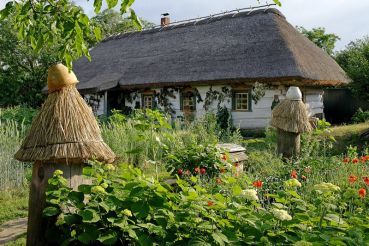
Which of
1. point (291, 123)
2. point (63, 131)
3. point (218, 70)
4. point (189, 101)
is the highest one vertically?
point (218, 70)

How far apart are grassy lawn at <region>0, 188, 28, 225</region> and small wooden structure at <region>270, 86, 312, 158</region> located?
3.56 metres

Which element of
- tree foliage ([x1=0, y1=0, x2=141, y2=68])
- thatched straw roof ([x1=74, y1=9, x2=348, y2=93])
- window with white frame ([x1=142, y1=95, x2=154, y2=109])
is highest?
thatched straw roof ([x1=74, y1=9, x2=348, y2=93])

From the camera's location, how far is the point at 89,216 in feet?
7.32

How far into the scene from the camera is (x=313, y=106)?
15461 millimetres

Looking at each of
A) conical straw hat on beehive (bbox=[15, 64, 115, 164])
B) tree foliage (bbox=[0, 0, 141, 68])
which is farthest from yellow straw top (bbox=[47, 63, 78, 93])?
tree foliage (bbox=[0, 0, 141, 68])

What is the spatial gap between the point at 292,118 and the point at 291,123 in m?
0.08

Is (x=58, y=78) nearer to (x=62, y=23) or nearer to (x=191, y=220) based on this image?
(x=62, y=23)

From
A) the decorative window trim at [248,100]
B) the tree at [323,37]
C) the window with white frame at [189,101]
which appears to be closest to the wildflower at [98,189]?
the decorative window trim at [248,100]

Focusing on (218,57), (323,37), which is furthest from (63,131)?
(323,37)

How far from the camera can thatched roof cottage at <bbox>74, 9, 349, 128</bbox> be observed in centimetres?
1359

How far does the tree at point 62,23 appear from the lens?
2617mm

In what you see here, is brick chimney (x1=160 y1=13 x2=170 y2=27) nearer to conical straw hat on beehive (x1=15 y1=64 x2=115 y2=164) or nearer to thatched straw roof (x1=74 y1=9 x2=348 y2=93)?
thatched straw roof (x1=74 y1=9 x2=348 y2=93)

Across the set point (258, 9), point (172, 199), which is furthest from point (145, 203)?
point (258, 9)

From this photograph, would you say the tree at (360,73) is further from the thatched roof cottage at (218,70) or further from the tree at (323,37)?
the tree at (323,37)
